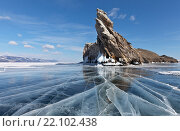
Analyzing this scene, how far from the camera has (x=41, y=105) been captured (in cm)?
352

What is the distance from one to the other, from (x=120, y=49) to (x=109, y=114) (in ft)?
118

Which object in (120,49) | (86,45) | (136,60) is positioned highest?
(86,45)

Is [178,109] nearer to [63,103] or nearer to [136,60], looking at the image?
[63,103]

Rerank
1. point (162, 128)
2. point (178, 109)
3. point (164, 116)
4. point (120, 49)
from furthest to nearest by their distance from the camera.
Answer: point (120, 49)
point (178, 109)
point (164, 116)
point (162, 128)

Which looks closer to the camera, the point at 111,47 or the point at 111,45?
the point at 111,45

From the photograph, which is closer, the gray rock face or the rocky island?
the rocky island

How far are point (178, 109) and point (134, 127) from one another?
2.08 metres

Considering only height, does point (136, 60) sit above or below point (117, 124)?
above

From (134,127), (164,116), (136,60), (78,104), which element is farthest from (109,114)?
(136,60)

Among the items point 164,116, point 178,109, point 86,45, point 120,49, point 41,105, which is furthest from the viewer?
point 86,45

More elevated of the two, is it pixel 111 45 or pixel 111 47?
pixel 111 45

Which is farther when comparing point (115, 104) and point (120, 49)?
point (120, 49)

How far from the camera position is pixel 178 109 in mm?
3229

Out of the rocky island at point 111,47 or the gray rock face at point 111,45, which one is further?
the gray rock face at point 111,45
